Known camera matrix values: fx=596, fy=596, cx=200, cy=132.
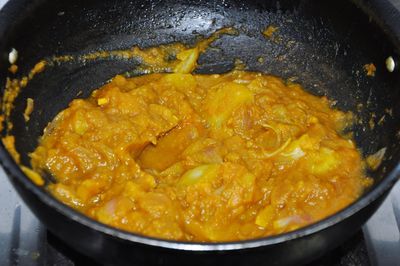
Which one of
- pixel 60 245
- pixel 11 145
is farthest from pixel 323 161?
pixel 11 145

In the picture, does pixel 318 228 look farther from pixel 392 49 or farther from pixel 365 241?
pixel 392 49

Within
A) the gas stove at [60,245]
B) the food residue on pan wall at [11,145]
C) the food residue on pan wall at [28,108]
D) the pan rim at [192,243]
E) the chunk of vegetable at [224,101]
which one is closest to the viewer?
the pan rim at [192,243]

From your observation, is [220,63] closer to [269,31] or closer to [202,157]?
[269,31]

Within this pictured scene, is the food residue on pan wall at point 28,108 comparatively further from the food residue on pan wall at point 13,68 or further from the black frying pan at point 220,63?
the food residue on pan wall at point 13,68

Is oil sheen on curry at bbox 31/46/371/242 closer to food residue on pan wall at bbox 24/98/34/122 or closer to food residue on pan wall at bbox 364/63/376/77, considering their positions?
food residue on pan wall at bbox 24/98/34/122

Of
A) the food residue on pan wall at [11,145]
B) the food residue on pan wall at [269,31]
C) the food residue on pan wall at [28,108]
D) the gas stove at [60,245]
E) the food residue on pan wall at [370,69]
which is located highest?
the food residue on pan wall at [370,69]

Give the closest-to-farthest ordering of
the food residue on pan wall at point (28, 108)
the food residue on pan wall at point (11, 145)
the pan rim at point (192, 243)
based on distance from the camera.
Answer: the pan rim at point (192, 243) < the food residue on pan wall at point (11, 145) < the food residue on pan wall at point (28, 108)

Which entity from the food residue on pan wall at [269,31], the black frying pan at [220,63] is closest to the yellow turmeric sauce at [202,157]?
the black frying pan at [220,63]
